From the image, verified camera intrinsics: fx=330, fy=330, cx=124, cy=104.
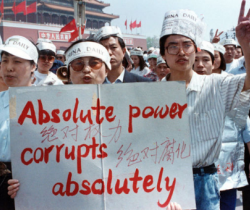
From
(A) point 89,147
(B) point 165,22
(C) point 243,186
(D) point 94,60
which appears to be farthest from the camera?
(C) point 243,186

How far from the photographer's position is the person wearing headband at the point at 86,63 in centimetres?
202

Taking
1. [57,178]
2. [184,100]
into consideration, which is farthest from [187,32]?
[57,178]

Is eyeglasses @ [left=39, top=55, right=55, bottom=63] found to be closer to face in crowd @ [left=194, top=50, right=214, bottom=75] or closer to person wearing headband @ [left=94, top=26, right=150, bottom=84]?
person wearing headband @ [left=94, top=26, right=150, bottom=84]

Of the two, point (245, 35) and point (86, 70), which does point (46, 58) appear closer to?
point (86, 70)

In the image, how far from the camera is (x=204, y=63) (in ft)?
10.4

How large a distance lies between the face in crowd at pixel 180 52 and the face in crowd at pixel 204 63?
1.27 m

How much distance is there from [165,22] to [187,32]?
0.51 ft

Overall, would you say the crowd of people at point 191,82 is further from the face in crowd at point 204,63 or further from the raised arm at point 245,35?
the face in crowd at point 204,63

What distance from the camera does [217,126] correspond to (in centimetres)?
177

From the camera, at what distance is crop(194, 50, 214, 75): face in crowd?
3113 millimetres

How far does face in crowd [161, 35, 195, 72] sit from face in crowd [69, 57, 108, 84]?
0.46m

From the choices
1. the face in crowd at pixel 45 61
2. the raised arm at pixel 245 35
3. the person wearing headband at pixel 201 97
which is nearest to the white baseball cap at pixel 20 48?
the person wearing headband at pixel 201 97

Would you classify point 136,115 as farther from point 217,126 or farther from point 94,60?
point 94,60

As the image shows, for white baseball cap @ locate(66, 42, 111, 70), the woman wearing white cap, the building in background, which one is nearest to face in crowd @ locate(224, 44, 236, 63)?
the woman wearing white cap
